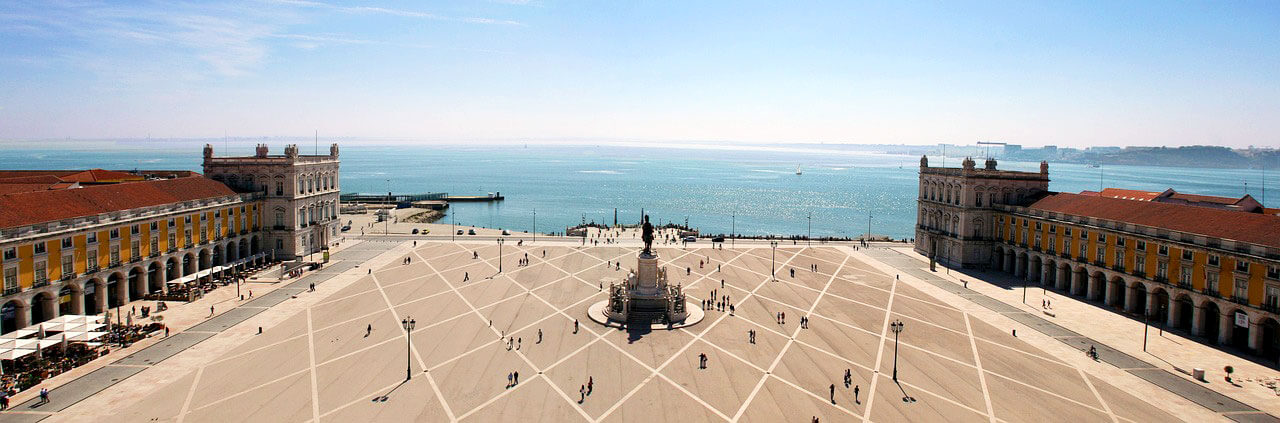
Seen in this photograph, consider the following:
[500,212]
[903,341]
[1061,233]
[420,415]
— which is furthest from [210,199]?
[500,212]

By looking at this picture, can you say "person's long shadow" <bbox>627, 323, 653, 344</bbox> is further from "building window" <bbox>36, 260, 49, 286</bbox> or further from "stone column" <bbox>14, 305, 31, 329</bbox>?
"building window" <bbox>36, 260, 49, 286</bbox>

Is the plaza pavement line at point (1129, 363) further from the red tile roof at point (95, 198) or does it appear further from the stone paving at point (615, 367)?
the red tile roof at point (95, 198)

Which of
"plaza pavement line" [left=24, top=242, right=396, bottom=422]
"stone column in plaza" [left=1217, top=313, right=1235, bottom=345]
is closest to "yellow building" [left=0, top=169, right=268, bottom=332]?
"plaza pavement line" [left=24, top=242, right=396, bottom=422]

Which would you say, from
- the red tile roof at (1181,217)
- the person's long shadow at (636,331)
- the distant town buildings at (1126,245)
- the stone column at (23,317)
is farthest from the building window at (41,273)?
the red tile roof at (1181,217)

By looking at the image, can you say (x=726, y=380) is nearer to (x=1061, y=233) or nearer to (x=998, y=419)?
(x=998, y=419)

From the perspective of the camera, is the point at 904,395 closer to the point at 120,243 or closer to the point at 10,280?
the point at 10,280
